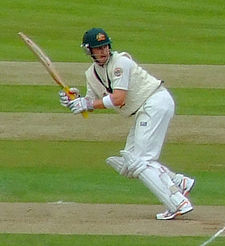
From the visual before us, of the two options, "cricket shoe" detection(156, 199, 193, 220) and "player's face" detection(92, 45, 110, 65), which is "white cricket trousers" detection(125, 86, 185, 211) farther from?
"player's face" detection(92, 45, 110, 65)

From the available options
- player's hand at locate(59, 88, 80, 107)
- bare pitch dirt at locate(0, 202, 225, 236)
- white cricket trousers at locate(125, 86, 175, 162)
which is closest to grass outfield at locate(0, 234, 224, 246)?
bare pitch dirt at locate(0, 202, 225, 236)

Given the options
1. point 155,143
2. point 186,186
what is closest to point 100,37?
point 155,143

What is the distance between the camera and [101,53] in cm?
948

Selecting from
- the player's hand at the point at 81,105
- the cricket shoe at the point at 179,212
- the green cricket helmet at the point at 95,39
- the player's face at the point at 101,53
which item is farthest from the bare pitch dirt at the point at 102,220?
the green cricket helmet at the point at 95,39

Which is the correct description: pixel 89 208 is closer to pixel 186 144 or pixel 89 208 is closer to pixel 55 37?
pixel 186 144

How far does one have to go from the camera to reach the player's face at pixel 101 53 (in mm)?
9453

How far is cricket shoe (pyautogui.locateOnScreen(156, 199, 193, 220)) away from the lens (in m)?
9.34

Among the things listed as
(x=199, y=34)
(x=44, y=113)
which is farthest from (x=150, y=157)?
(x=199, y=34)

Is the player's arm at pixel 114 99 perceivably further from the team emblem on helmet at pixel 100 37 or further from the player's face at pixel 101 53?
the team emblem on helmet at pixel 100 37

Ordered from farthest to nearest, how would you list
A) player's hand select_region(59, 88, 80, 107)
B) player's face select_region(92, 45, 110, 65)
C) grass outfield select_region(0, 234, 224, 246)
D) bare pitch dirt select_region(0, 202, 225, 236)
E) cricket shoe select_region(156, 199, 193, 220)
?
1. player's hand select_region(59, 88, 80, 107)
2. player's face select_region(92, 45, 110, 65)
3. cricket shoe select_region(156, 199, 193, 220)
4. bare pitch dirt select_region(0, 202, 225, 236)
5. grass outfield select_region(0, 234, 224, 246)

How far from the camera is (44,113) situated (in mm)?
14672

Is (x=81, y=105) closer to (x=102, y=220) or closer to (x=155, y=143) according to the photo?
(x=155, y=143)

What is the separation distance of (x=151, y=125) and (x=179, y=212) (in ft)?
2.56

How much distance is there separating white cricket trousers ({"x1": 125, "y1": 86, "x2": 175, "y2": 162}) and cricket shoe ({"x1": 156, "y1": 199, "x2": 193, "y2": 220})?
0.46 m
